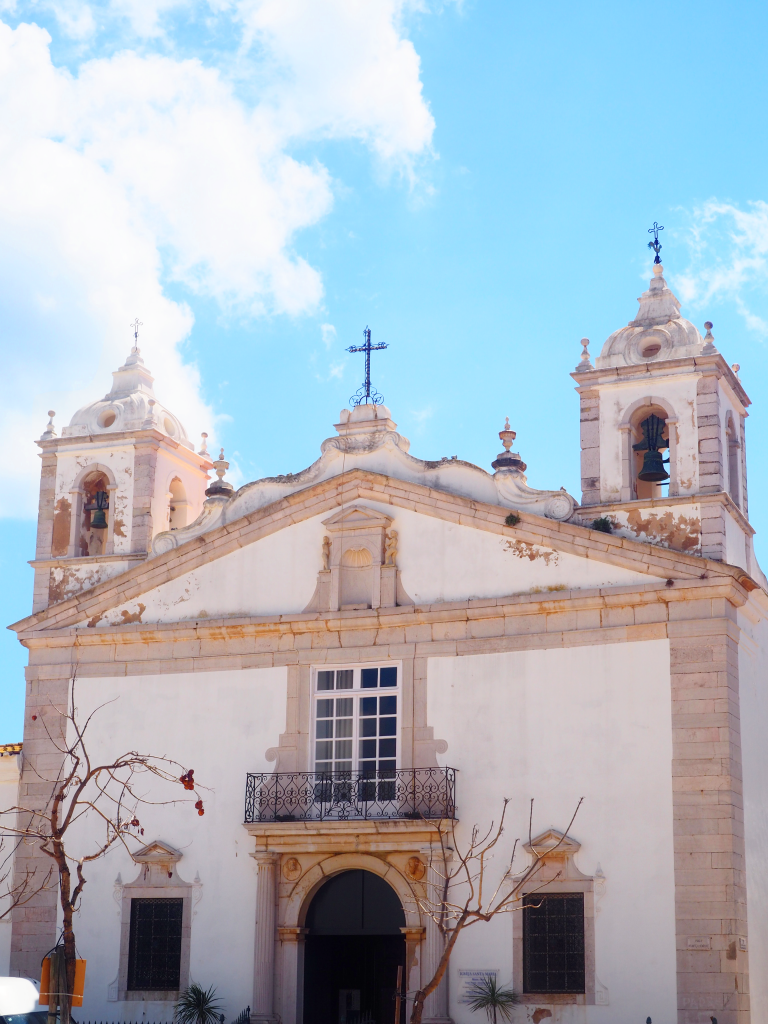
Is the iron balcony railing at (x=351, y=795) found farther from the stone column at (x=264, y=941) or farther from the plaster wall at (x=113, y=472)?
the plaster wall at (x=113, y=472)

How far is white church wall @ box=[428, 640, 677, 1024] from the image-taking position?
58.5 feet

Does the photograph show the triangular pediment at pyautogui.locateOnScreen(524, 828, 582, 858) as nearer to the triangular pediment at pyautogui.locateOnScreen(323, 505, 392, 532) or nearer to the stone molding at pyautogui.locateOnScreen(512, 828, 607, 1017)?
the stone molding at pyautogui.locateOnScreen(512, 828, 607, 1017)

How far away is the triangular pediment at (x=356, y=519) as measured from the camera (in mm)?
20719

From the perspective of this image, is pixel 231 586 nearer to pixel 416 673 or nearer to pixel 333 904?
pixel 416 673

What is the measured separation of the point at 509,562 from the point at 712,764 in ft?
12.9

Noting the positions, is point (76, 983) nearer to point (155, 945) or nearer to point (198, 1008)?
point (198, 1008)

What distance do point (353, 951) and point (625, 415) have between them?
335 inches

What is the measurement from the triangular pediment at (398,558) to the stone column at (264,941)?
11.8 feet

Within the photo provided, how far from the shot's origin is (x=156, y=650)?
21.7 meters

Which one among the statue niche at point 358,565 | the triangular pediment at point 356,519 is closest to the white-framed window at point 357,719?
the statue niche at point 358,565

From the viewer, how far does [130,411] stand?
23938mm

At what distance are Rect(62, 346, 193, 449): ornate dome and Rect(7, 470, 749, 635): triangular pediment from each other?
2.93 metres

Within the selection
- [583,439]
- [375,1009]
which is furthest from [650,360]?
[375,1009]

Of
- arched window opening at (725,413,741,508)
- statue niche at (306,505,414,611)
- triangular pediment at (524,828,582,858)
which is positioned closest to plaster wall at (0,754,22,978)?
statue niche at (306,505,414,611)
